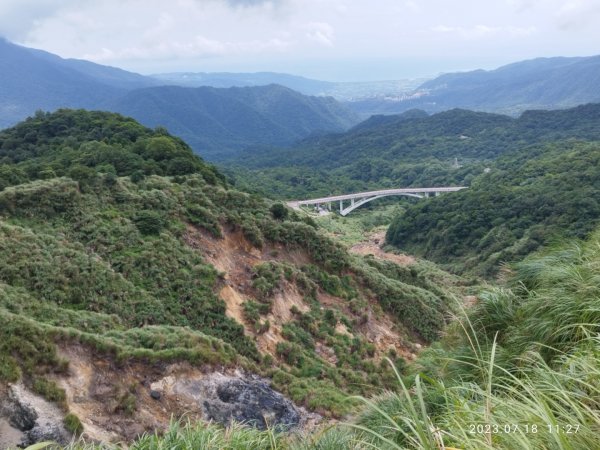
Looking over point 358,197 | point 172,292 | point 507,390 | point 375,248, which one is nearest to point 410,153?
point 358,197

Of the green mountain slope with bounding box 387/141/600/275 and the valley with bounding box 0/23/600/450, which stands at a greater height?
the valley with bounding box 0/23/600/450

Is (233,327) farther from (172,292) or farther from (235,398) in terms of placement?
(235,398)

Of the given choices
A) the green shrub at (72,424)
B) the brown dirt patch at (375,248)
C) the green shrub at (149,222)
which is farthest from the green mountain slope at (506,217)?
the green shrub at (72,424)

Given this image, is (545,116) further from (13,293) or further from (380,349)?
(13,293)

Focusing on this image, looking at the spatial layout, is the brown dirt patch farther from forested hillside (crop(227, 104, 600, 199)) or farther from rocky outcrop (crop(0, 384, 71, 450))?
rocky outcrop (crop(0, 384, 71, 450))

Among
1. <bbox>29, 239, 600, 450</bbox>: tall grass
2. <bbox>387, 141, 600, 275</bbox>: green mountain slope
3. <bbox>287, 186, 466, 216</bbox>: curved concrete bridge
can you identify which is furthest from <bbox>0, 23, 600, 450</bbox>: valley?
<bbox>287, 186, 466, 216</bbox>: curved concrete bridge

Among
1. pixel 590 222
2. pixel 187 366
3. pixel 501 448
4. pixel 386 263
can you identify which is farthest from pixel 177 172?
pixel 590 222
